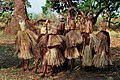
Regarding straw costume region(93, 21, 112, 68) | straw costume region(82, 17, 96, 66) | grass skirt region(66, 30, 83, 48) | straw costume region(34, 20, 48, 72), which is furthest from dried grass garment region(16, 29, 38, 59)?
straw costume region(93, 21, 112, 68)

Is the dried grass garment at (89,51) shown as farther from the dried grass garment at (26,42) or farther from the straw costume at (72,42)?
the dried grass garment at (26,42)

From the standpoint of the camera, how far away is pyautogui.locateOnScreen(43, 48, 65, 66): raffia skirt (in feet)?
34.8

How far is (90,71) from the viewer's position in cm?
1152

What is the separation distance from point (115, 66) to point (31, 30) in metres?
3.16

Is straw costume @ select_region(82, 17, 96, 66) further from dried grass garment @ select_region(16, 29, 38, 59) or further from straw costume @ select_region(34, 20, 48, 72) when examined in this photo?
dried grass garment @ select_region(16, 29, 38, 59)

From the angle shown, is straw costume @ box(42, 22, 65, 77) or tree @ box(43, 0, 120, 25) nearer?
straw costume @ box(42, 22, 65, 77)

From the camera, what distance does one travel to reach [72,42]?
36.3 ft

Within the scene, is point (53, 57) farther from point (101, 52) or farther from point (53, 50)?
point (101, 52)

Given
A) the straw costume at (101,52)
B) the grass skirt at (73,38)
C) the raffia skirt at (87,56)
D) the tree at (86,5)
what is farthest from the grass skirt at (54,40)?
the tree at (86,5)

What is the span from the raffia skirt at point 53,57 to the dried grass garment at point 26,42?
0.85m

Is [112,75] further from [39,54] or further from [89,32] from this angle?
[39,54]

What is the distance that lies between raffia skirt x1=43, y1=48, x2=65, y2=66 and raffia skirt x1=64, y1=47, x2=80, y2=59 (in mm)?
387

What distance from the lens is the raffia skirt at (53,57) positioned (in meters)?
10.6

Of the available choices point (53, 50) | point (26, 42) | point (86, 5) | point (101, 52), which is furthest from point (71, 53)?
point (86, 5)
